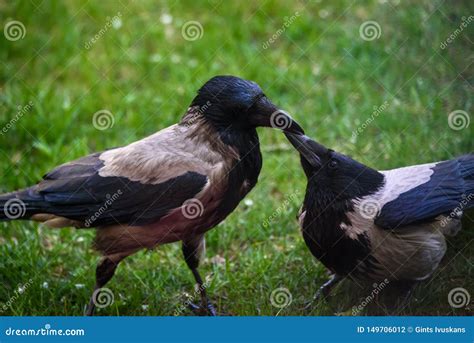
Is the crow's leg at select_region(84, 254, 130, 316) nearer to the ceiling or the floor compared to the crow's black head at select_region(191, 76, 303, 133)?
nearer to the floor

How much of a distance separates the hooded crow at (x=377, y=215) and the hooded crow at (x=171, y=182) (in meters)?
0.31

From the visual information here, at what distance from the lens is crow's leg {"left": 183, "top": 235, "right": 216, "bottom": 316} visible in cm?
484

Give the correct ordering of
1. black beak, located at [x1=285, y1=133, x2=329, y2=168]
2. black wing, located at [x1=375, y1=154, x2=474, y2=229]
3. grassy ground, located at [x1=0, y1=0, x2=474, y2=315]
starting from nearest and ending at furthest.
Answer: black wing, located at [x1=375, y1=154, x2=474, y2=229]
black beak, located at [x1=285, y1=133, x2=329, y2=168]
grassy ground, located at [x1=0, y1=0, x2=474, y2=315]

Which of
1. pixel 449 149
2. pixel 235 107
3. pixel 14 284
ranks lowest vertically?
pixel 14 284

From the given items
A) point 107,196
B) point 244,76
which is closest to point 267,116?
point 107,196

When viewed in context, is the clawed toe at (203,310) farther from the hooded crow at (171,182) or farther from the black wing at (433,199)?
the black wing at (433,199)

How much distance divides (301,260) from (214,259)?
1.98 ft

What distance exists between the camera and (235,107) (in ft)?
14.6

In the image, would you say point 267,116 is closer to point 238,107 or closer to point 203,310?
point 238,107

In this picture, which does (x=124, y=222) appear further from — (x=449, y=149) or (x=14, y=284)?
(x=449, y=149)

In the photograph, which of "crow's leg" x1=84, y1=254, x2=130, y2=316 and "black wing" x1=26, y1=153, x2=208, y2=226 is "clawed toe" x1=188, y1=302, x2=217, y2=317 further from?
"black wing" x1=26, y1=153, x2=208, y2=226

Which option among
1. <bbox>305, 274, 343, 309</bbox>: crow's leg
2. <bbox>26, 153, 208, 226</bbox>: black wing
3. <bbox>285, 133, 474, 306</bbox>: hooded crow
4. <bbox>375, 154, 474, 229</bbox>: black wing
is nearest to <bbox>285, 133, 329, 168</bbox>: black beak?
<bbox>285, 133, 474, 306</bbox>: hooded crow

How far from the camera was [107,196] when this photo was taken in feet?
14.9
